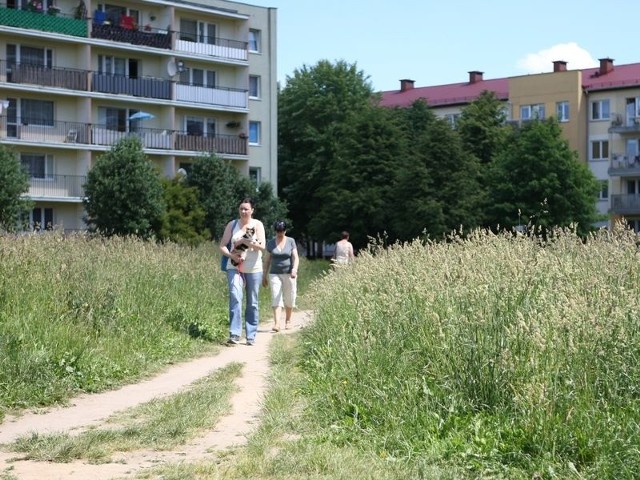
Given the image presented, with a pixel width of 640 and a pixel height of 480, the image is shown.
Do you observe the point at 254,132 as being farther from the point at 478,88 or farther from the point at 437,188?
the point at 478,88

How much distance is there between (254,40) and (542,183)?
2012 centimetres

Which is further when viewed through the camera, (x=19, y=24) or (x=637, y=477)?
(x=19, y=24)

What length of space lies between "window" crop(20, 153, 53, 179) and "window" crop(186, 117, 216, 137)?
9.41 meters

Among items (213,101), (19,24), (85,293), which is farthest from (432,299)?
(213,101)

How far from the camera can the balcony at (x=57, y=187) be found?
182ft

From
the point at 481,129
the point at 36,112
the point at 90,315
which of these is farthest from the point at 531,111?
the point at 90,315

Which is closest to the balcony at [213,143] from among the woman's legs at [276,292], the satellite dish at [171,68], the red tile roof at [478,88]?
the satellite dish at [171,68]

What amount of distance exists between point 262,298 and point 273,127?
43.9 meters

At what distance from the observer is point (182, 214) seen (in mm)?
53594

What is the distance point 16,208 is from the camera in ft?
150

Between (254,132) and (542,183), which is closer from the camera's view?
(542,183)

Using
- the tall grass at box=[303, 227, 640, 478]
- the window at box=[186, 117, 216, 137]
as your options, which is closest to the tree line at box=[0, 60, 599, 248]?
the window at box=[186, 117, 216, 137]

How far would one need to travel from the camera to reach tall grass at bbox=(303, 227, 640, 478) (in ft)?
23.8

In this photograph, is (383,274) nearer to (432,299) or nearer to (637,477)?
(432,299)
